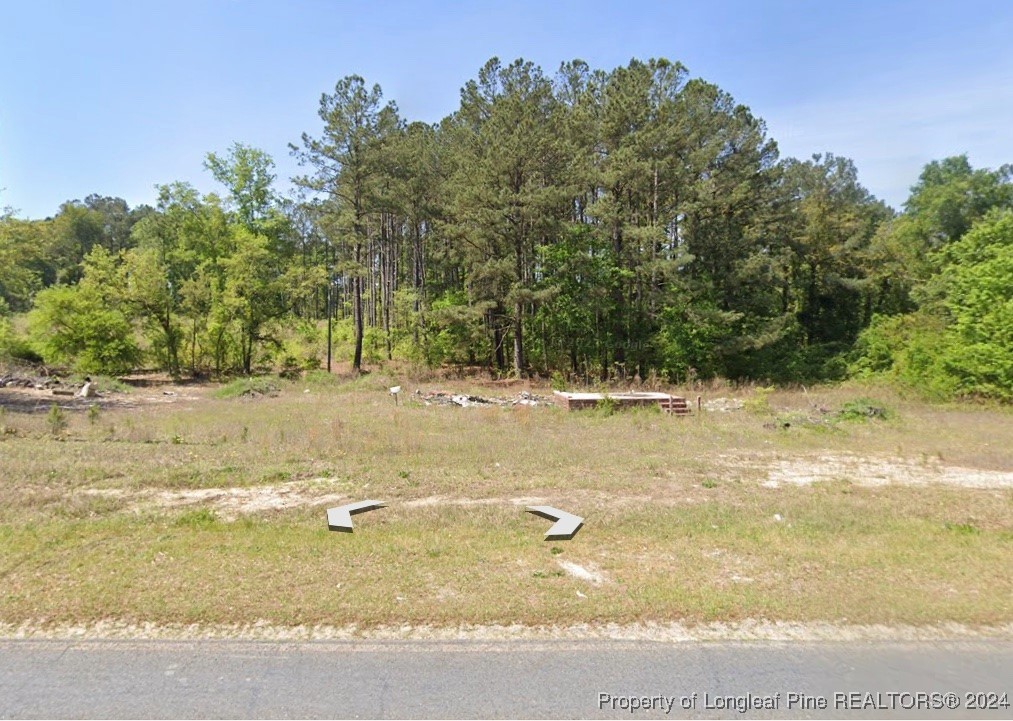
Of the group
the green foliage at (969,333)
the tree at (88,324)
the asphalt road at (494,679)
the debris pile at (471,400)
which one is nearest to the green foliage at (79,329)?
the tree at (88,324)

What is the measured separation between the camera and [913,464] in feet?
33.1

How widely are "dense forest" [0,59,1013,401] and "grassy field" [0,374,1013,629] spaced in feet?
47.9

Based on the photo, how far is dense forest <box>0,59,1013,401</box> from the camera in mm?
24812

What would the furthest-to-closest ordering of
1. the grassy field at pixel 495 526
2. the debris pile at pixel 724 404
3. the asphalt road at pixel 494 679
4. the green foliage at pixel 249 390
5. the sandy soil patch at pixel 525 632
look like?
1. the green foliage at pixel 249 390
2. the debris pile at pixel 724 404
3. the grassy field at pixel 495 526
4. the sandy soil patch at pixel 525 632
5. the asphalt road at pixel 494 679

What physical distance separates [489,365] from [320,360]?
35.4 feet

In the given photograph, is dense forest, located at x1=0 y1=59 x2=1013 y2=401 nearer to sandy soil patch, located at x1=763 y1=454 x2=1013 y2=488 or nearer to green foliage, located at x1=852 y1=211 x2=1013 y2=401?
green foliage, located at x1=852 y1=211 x2=1013 y2=401

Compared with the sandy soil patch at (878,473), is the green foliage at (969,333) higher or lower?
higher

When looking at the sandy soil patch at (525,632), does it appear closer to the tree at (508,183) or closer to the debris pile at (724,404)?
the debris pile at (724,404)

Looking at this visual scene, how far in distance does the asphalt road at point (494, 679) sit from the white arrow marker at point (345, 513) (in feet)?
7.51

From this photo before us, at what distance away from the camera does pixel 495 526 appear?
622cm

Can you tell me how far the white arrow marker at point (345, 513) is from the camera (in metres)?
6.02

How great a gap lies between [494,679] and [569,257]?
2520 cm

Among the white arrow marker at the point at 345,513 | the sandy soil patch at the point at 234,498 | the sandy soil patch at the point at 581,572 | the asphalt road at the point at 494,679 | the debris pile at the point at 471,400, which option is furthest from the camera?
the debris pile at the point at 471,400

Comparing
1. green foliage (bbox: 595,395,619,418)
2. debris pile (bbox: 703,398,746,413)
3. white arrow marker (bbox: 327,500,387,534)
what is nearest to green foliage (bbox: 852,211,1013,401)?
debris pile (bbox: 703,398,746,413)
